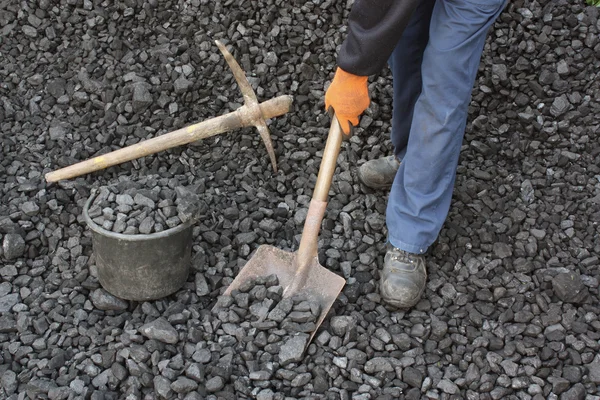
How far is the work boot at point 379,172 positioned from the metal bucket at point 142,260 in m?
1.12

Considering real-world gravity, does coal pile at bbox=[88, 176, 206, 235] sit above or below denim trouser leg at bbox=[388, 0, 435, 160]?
below

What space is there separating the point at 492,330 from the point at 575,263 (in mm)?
655

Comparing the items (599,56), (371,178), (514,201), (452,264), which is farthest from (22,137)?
(599,56)

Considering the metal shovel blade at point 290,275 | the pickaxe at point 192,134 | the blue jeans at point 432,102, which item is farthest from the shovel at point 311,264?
the pickaxe at point 192,134

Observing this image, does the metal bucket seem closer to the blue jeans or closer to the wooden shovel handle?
the wooden shovel handle

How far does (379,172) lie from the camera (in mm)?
3592

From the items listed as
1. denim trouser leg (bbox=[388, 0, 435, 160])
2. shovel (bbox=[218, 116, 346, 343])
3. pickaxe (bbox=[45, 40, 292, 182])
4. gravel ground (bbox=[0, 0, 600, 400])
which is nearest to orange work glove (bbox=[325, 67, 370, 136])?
shovel (bbox=[218, 116, 346, 343])

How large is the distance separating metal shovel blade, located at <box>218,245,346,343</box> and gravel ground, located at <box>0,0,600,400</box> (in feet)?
0.34

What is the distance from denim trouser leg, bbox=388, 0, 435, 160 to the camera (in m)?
3.11

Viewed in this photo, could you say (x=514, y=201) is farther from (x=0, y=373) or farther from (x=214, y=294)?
(x=0, y=373)

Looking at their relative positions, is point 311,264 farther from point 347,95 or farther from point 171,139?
point 171,139

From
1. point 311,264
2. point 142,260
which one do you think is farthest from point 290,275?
point 142,260

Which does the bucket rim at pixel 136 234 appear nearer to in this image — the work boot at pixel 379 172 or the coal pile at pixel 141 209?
A: the coal pile at pixel 141 209

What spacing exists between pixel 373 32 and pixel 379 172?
1.14m
